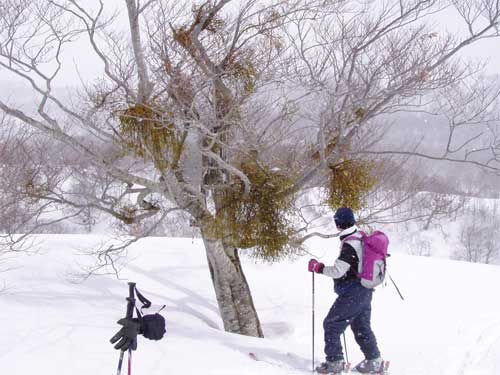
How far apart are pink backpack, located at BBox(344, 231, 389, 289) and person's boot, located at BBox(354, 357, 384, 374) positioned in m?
0.85

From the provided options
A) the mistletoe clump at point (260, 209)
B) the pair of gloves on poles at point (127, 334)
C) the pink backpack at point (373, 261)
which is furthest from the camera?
the mistletoe clump at point (260, 209)

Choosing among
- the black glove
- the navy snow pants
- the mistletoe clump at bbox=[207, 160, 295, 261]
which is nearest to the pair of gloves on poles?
the black glove

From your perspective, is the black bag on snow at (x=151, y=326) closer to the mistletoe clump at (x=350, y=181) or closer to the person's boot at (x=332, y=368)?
the person's boot at (x=332, y=368)

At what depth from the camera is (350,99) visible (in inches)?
243

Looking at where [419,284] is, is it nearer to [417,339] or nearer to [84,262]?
[417,339]

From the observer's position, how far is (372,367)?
15.7 ft

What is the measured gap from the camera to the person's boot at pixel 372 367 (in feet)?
15.6

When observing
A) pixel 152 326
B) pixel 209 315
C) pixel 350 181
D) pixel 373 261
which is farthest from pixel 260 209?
pixel 209 315

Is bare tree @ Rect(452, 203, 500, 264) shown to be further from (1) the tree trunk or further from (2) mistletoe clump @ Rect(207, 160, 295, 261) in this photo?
(2) mistletoe clump @ Rect(207, 160, 295, 261)

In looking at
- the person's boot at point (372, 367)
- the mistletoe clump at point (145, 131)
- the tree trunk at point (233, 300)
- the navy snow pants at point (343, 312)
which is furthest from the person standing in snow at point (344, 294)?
the tree trunk at point (233, 300)

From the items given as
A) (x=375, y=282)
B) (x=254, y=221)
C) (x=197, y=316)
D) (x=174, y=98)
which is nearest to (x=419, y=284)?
(x=197, y=316)

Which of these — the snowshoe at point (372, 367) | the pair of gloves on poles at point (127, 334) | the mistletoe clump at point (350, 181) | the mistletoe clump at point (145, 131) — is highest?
the mistletoe clump at point (145, 131)

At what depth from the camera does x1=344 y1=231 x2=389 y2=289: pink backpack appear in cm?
448

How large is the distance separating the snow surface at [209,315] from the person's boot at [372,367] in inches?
14.0
